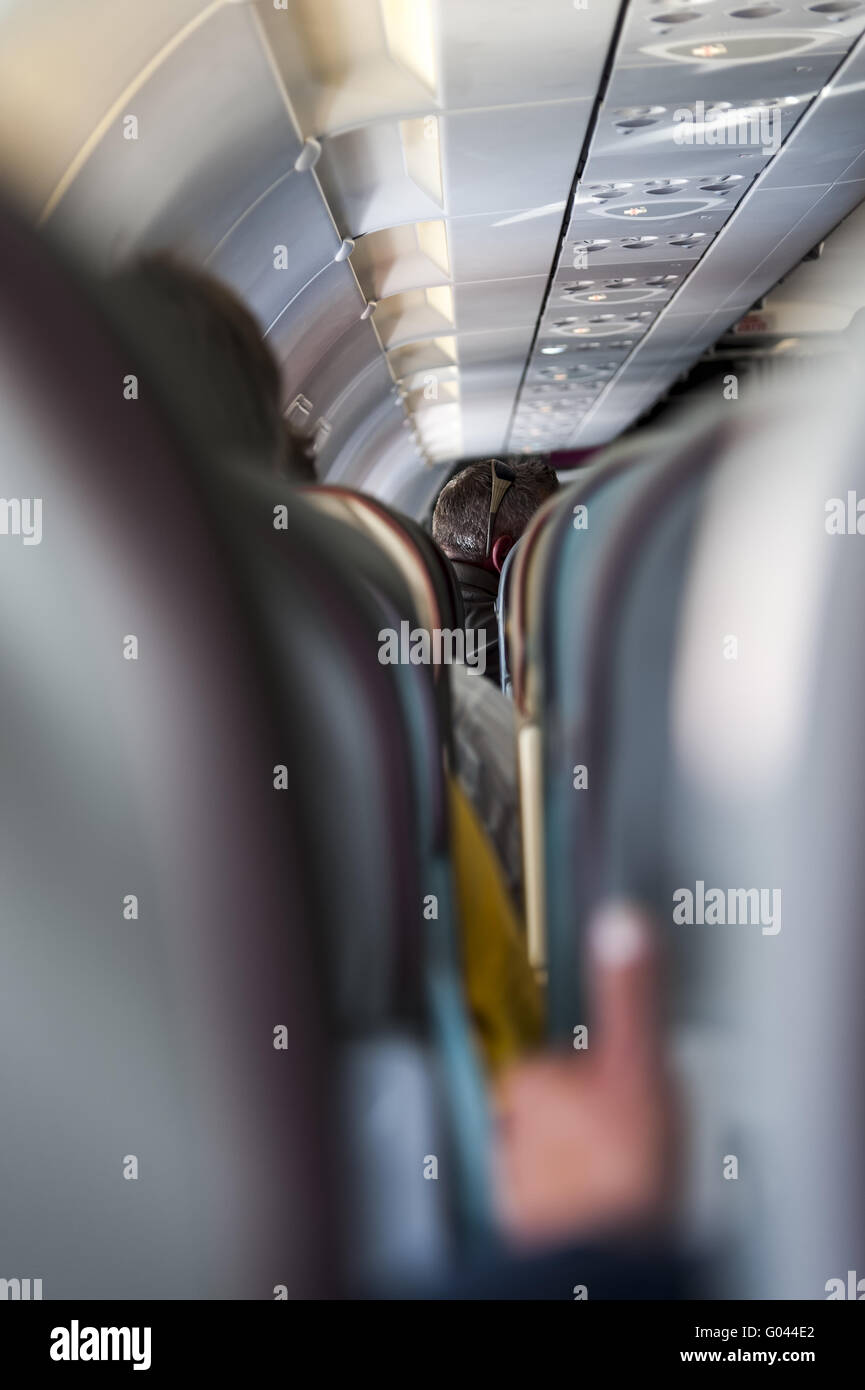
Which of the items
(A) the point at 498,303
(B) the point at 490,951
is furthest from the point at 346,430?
(A) the point at 498,303

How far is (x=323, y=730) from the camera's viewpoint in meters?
1.47

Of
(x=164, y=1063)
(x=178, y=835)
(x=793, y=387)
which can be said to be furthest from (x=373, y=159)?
(x=164, y=1063)

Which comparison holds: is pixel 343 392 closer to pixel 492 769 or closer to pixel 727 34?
pixel 492 769

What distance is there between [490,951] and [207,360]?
2.52 feet

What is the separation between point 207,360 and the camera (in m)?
1.59

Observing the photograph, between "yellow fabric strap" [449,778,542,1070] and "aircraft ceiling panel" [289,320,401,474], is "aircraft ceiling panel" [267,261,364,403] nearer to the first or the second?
"aircraft ceiling panel" [289,320,401,474]

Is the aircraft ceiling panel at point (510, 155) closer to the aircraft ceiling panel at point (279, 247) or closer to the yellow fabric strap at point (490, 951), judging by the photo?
the aircraft ceiling panel at point (279, 247)

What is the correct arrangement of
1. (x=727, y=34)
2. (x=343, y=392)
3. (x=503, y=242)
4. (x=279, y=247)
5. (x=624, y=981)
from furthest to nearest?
(x=503, y=242) → (x=727, y=34) → (x=279, y=247) → (x=343, y=392) → (x=624, y=981)

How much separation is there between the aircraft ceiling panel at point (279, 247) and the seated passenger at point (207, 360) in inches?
3.1

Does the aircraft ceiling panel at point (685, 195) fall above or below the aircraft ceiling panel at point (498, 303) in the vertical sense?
above

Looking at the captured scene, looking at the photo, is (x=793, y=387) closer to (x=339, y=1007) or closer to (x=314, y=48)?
(x=339, y=1007)

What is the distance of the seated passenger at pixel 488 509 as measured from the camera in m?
2.07

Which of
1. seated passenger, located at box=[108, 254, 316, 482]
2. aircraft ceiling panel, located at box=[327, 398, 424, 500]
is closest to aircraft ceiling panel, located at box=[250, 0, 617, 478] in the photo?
aircraft ceiling panel, located at box=[327, 398, 424, 500]

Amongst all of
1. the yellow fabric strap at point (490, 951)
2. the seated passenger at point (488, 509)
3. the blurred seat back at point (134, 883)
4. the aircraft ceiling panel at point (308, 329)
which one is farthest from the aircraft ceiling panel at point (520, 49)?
the yellow fabric strap at point (490, 951)
